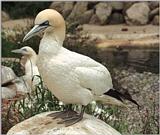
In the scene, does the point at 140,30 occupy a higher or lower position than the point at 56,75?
lower

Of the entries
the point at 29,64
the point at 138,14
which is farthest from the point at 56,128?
the point at 138,14

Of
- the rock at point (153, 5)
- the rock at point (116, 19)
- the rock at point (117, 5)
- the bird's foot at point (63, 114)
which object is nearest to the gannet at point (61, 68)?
the bird's foot at point (63, 114)

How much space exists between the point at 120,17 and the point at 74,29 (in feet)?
23.2

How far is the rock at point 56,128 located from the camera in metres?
3.43

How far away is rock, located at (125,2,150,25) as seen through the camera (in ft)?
49.3

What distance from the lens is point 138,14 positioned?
15.1m

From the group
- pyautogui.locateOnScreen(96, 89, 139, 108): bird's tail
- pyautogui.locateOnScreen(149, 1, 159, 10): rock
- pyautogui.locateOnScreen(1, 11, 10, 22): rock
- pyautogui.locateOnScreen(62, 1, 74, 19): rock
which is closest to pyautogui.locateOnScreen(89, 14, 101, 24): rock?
pyautogui.locateOnScreen(62, 1, 74, 19): rock

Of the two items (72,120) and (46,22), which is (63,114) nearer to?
(72,120)

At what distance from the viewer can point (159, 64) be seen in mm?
9898

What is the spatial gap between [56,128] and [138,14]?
11964mm

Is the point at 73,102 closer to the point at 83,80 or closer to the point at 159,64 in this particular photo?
the point at 83,80

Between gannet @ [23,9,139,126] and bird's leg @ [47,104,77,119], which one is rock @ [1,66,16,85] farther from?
gannet @ [23,9,139,126]

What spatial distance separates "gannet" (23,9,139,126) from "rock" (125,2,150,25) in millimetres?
11709

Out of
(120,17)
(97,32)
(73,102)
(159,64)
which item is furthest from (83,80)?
(120,17)
